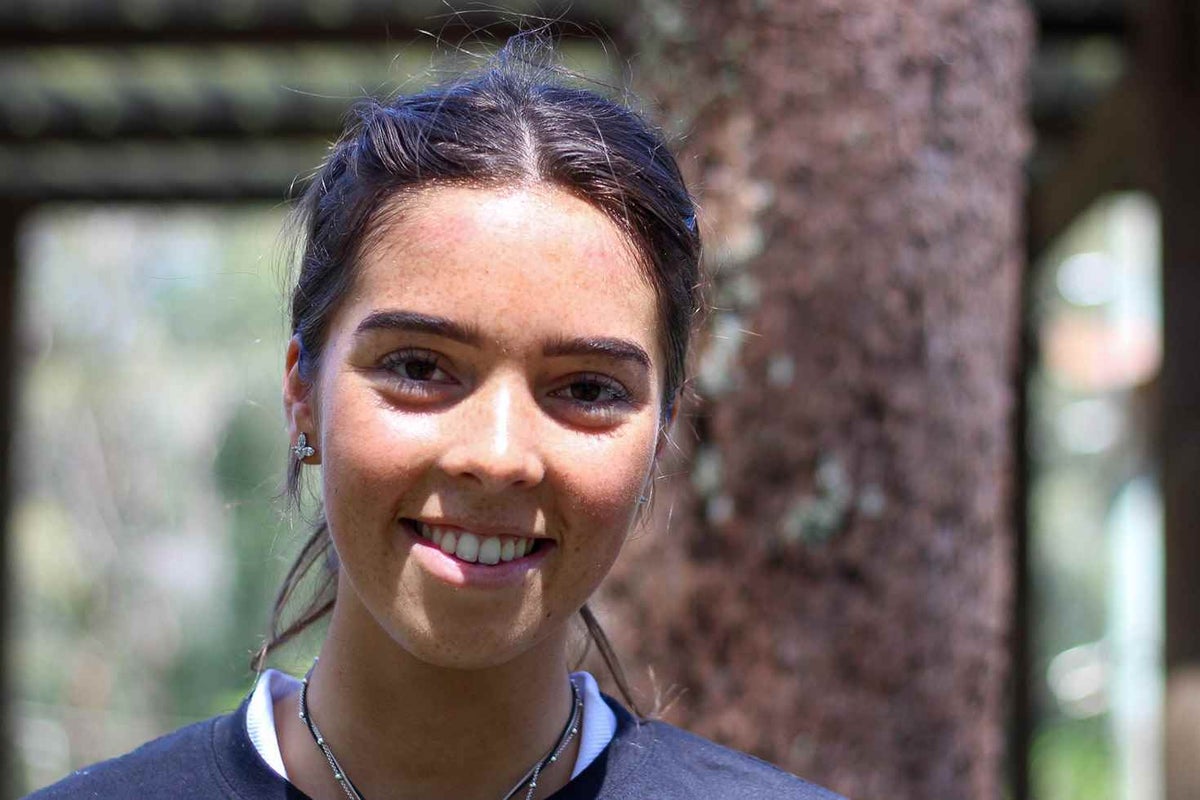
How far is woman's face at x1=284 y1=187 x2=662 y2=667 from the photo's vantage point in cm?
128

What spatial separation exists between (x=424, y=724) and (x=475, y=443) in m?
0.30

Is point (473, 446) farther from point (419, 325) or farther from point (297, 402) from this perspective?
point (297, 402)

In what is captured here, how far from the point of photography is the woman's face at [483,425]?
4.20ft

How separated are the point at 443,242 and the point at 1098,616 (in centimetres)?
2442

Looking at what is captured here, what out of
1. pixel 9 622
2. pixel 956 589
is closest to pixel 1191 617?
pixel 956 589

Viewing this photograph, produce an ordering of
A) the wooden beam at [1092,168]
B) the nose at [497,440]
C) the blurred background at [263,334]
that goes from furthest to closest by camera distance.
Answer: the wooden beam at [1092,168] < the blurred background at [263,334] < the nose at [497,440]

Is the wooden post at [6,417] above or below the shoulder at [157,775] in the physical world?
above

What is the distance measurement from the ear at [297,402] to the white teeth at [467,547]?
21cm

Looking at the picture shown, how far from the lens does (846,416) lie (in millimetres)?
2154

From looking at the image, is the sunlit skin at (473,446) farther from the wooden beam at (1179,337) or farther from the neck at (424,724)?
the wooden beam at (1179,337)

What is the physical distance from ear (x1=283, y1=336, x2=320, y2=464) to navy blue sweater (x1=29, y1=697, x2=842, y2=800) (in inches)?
10.6

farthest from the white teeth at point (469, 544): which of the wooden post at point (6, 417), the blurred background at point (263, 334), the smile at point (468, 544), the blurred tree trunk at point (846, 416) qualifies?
the wooden post at point (6, 417)

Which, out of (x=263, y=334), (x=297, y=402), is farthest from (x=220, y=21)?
(x=297, y=402)

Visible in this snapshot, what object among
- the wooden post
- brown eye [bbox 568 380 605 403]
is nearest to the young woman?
brown eye [bbox 568 380 605 403]
